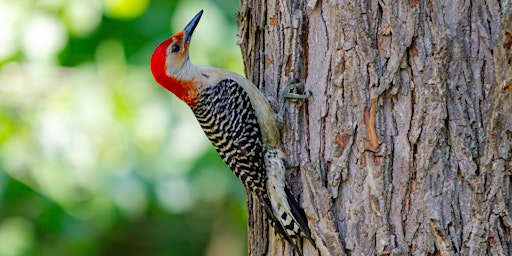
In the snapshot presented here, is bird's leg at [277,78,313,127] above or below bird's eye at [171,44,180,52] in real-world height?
below

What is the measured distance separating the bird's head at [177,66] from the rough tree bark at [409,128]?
43.8 inches

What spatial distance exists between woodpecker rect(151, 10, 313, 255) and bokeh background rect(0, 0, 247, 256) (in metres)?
0.57

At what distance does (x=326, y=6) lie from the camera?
3.28 m

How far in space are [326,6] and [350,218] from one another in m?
0.98

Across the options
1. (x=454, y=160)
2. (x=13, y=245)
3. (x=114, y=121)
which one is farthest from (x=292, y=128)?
(x=13, y=245)

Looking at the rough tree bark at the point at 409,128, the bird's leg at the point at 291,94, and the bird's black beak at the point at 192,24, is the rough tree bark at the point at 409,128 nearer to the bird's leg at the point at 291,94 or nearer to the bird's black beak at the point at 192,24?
the bird's leg at the point at 291,94

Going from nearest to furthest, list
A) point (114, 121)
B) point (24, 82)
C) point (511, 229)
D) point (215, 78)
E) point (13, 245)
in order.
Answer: point (511, 229), point (215, 78), point (114, 121), point (24, 82), point (13, 245)

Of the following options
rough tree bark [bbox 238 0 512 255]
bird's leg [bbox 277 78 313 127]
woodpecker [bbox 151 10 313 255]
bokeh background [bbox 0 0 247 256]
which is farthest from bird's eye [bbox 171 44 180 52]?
rough tree bark [bbox 238 0 512 255]

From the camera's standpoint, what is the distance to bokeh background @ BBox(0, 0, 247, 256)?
4.93m

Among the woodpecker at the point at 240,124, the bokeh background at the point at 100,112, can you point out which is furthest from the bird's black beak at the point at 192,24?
the bokeh background at the point at 100,112

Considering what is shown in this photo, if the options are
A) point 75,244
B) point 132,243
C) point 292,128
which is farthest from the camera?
point 132,243

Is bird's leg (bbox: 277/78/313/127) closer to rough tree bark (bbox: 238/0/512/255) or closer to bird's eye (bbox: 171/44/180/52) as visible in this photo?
rough tree bark (bbox: 238/0/512/255)

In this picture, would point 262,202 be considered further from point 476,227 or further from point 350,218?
point 476,227

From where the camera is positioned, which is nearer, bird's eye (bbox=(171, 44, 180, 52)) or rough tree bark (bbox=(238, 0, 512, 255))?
rough tree bark (bbox=(238, 0, 512, 255))
